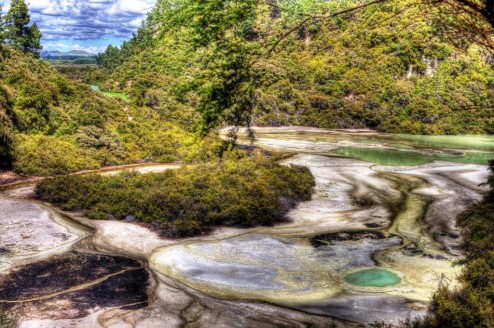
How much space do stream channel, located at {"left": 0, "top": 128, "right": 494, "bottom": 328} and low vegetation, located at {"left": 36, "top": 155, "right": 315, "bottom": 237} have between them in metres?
0.68

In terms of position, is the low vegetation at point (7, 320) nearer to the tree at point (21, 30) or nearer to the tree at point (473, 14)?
the tree at point (473, 14)

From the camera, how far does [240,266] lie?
1291cm

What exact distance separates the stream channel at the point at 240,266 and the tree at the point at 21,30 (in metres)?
39.5

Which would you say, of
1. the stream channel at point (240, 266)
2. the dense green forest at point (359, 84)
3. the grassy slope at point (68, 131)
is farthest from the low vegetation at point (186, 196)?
the dense green forest at point (359, 84)

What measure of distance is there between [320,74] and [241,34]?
66029 mm

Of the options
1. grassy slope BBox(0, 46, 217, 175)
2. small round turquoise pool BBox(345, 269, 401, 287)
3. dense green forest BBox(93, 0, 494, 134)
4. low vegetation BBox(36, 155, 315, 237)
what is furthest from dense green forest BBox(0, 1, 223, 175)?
small round turquoise pool BBox(345, 269, 401, 287)

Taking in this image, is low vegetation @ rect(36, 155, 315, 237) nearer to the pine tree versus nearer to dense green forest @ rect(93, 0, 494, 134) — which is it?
dense green forest @ rect(93, 0, 494, 134)

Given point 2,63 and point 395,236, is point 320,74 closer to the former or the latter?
point 2,63

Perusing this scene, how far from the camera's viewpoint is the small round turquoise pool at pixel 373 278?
38.8 feet

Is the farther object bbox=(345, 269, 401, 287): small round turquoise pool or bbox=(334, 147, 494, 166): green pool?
bbox=(334, 147, 494, 166): green pool

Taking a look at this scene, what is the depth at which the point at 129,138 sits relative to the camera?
108 feet

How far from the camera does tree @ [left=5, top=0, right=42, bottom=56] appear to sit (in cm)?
5244

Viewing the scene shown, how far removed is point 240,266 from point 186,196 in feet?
20.5

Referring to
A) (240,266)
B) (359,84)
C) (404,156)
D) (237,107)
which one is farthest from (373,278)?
(359,84)
